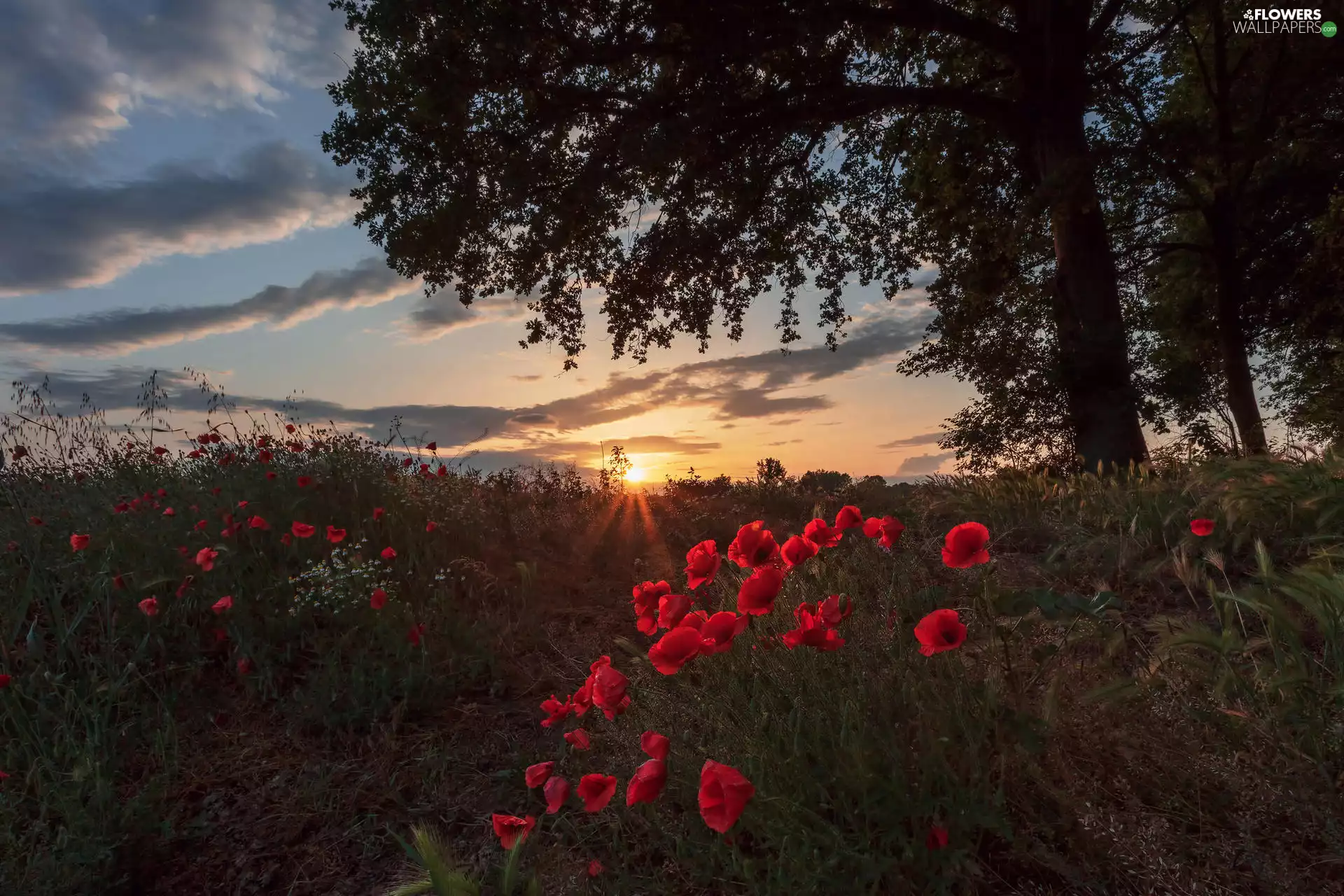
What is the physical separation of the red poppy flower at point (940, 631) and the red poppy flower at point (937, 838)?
0.45 m

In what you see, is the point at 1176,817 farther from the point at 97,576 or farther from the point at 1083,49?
the point at 1083,49

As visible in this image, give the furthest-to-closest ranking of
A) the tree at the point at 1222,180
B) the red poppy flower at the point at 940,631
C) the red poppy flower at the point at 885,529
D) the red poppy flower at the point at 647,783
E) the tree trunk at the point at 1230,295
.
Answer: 1. the tree trunk at the point at 1230,295
2. the tree at the point at 1222,180
3. the red poppy flower at the point at 885,529
4. the red poppy flower at the point at 940,631
5. the red poppy flower at the point at 647,783

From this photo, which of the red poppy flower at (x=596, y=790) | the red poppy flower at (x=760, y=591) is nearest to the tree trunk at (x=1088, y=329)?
the red poppy flower at (x=760, y=591)

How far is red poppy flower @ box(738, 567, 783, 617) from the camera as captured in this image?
8.29 ft

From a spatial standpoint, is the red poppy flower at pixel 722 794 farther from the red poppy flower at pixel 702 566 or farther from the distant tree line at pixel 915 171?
the distant tree line at pixel 915 171

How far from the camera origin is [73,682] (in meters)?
4.07

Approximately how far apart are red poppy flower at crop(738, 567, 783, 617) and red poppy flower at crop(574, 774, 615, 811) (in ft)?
2.14

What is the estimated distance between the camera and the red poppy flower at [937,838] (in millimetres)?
2098

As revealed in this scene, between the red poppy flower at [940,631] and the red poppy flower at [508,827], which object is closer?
the red poppy flower at [940,631]

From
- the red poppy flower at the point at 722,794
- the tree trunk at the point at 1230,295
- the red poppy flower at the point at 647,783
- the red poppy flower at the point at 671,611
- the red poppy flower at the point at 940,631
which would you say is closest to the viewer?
the red poppy flower at the point at 722,794

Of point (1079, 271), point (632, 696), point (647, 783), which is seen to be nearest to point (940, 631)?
point (647, 783)

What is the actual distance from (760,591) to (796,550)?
407 millimetres

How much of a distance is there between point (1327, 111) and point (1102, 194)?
598 centimetres

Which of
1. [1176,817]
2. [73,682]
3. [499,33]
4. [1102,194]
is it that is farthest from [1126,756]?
[1102,194]
